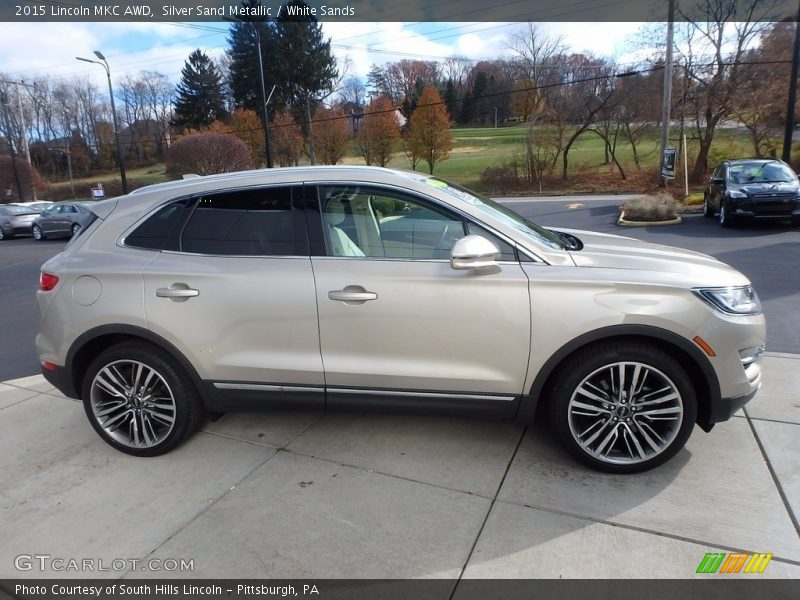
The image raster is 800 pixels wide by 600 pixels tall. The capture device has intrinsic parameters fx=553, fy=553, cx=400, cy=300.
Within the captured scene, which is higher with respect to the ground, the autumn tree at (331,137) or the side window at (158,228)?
the autumn tree at (331,137)

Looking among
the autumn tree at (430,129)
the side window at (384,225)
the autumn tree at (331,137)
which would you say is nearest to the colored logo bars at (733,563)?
the side window at (384,225)

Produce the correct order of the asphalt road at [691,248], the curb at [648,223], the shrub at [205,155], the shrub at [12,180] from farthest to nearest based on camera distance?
the shrub at [12,180], the shrub at [205,155], the curb at [648,223], the asphalt road at [691,248]

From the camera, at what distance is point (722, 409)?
3.02 metres

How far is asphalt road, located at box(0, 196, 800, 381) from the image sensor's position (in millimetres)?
5840

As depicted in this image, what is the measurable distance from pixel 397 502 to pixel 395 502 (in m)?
0.01

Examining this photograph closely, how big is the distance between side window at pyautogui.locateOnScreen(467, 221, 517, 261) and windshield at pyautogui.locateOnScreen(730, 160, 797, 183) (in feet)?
42.7

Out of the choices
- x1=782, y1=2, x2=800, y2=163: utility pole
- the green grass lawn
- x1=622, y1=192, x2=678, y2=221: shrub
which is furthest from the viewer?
the green grass lawn

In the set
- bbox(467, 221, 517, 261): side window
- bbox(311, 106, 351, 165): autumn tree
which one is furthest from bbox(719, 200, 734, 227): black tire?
bbox(311, 106, 351, 165): autumn tree

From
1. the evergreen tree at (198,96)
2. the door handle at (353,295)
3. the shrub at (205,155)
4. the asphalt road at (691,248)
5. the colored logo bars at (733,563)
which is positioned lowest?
the asphalt road at (691,248)

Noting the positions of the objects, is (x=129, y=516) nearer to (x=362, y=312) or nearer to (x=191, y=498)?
(x=191, y=498)

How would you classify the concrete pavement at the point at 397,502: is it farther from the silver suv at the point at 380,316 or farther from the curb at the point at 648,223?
the curb at the point at 648,223

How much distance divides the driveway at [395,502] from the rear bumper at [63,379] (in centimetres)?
41

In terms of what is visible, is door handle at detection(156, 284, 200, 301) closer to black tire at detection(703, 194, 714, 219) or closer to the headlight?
the headlight

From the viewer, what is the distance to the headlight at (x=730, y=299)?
2967 millimetres
